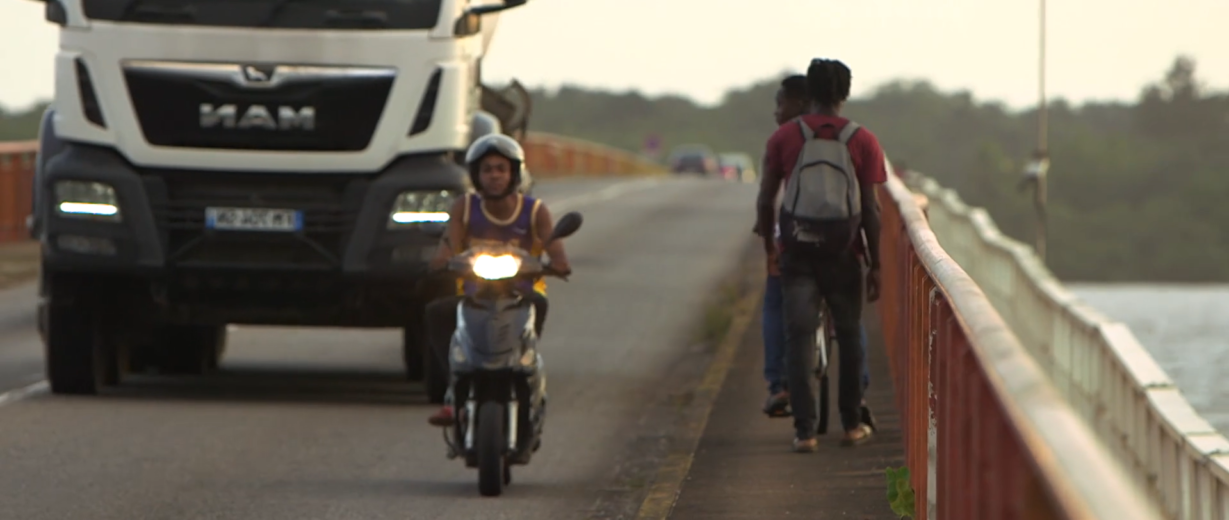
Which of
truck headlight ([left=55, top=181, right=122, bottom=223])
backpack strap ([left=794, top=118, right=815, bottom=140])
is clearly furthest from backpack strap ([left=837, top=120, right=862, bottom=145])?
truck headlight ([left=55, top=181, right=122, bottom=223])

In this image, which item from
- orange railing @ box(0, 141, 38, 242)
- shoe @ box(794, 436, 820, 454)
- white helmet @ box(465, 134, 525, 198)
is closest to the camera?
white helmet @ box(465, 134, 525, 198)

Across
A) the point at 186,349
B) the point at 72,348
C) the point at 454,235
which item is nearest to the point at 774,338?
the point at 454,235

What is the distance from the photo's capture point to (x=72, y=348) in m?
13.1

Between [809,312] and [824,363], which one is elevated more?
[809,312]

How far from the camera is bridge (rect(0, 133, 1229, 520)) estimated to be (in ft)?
13.1

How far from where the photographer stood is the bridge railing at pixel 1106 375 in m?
28.6

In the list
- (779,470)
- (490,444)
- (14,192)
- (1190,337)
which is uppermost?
(490,444)

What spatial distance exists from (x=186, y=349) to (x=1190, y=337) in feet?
208

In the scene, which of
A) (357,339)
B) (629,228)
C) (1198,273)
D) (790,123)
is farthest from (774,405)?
(1198,273)

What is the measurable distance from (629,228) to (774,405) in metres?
24.6

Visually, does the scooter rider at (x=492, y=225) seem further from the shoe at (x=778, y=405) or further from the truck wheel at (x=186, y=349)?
the truck wheel at (x=186, y=349)

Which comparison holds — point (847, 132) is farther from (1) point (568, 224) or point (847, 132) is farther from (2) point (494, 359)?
(2) point (494, 359)

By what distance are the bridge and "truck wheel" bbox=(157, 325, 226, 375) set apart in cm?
92

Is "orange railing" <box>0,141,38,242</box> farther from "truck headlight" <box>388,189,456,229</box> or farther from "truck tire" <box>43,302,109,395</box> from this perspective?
"truck headlight" <box>388,189,456,229</box>
